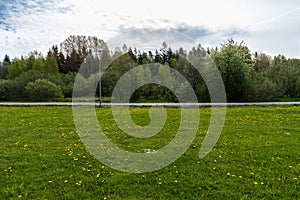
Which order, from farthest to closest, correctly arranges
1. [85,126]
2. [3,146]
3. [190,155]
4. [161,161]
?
[85,126] < [3,146] < [190,155] < [161,161]

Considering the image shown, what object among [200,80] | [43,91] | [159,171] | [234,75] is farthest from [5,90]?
[159,171]

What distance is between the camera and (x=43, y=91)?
3269cm

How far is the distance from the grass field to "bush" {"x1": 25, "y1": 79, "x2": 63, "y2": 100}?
961 inches

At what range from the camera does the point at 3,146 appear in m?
8.16

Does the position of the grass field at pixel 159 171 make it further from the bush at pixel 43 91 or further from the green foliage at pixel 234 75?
the bush at pixel 43 91

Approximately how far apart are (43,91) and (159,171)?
2984 centimetres

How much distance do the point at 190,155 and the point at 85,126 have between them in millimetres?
5737

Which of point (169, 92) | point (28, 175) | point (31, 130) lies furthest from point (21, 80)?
point (28, 175)

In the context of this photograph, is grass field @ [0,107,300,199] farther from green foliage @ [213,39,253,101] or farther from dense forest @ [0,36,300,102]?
green foliage @ [213,39,253,101]

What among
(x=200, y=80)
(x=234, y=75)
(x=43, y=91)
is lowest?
(x=43, y=91)

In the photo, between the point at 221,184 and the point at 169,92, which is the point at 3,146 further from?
the point at 169,92

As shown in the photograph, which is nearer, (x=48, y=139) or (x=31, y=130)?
(x=48, y=139)

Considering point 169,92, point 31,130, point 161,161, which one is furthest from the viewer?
point 169,92

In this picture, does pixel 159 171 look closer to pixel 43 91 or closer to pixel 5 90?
pixel 43 91
